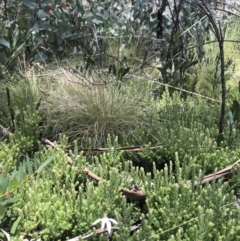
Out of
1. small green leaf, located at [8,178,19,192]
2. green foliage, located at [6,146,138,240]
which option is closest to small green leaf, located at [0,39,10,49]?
green foliage, located at [6,146,138,240]

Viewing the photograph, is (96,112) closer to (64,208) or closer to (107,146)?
(107,146)

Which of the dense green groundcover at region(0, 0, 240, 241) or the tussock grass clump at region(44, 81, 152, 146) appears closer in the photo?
the dense green groundcover at region(0, 0, 240, 241)

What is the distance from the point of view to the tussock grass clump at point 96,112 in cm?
242

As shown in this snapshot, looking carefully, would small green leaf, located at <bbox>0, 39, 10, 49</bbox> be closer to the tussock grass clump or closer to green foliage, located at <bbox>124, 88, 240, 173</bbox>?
the tussock grass clump

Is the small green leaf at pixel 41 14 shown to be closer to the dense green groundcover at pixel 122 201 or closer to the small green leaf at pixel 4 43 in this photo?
the small green leaf at pixel 4 43

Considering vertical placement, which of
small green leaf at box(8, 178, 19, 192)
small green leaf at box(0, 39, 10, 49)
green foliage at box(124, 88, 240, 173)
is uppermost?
small green leaf at box(0, 39, 10, 49)

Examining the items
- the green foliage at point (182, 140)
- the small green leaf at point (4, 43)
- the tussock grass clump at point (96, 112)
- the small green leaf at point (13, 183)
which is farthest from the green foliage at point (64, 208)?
the small green leaf at point (4, 43)

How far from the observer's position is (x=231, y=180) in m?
1.67

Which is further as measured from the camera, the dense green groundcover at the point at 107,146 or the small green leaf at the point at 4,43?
the small green leaf at the point at 4,43

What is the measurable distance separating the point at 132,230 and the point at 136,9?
363cm

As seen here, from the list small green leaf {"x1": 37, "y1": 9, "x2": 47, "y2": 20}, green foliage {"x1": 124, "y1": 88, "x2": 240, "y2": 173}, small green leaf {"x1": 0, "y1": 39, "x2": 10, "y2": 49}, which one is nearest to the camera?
green foliage {"x1": 124, "y1": 88, "x2": 240, "y2": 173}

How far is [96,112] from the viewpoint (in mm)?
2518

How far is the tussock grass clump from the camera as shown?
2.42 metres

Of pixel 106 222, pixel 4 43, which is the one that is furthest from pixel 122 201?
pixel 4 43
